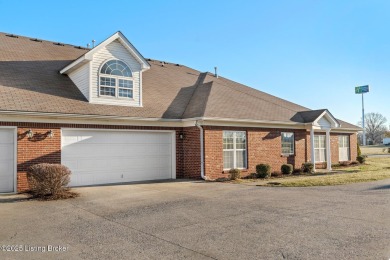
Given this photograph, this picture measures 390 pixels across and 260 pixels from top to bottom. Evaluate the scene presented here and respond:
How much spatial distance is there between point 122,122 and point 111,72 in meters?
2.73

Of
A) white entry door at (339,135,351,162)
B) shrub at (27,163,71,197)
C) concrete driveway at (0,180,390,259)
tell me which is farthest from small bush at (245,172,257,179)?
white entry door at (339,135,351,162)

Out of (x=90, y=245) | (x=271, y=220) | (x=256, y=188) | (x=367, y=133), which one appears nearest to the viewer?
(x=90, y=245)

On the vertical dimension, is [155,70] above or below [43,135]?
A: above

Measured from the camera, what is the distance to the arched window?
15213 millimetres

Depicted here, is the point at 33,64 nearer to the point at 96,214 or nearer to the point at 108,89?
the point at 108,89

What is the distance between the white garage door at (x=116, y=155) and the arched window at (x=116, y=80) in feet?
7.00

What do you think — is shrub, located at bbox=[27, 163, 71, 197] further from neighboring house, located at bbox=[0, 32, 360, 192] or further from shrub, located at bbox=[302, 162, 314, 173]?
shrub, located at bbox=[302, 162, 314, 173]

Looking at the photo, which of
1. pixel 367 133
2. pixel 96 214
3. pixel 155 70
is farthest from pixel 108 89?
pixel 367 133

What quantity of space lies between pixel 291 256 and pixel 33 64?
50.0ft

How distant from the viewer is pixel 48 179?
422 inches

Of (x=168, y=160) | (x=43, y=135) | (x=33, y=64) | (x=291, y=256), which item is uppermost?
(x=33, y=64)

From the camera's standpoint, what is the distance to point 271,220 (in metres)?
7.74

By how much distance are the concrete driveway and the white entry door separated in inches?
501

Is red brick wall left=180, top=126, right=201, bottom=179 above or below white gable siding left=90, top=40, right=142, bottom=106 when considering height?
below
